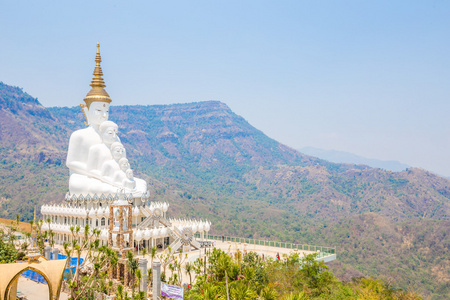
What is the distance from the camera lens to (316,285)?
85.0ft

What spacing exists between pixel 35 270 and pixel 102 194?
69.5ft

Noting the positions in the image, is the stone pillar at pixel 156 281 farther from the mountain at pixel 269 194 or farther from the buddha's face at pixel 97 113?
the mountain at pixel 269 194

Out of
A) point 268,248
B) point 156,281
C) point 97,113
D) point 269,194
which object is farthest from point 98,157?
point 269,194

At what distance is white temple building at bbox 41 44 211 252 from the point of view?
111ft

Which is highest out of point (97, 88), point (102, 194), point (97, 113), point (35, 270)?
point (97, 88)

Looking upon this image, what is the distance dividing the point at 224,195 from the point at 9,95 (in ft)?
291

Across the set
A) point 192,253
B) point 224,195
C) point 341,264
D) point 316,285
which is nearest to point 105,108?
point 192,253

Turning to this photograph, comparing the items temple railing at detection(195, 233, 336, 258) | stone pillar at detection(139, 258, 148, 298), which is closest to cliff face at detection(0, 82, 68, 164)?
temple railing at detection(195, 233, 336, 258)

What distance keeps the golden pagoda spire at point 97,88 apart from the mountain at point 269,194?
131 feet

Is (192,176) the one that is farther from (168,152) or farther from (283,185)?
(283,185)

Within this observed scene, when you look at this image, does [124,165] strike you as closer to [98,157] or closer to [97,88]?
[98,157]

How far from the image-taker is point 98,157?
119 ft

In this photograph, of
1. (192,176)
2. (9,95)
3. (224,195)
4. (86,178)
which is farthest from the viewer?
(192,176)

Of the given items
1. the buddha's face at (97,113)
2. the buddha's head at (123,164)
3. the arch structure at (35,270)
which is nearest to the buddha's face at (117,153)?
the buddha's head at (123,164)
